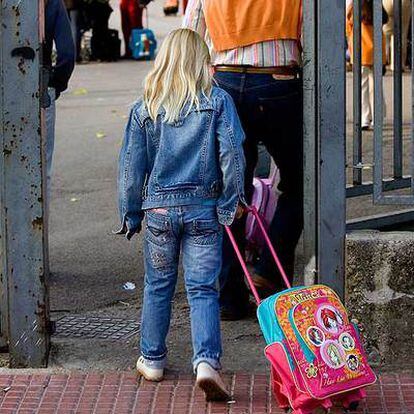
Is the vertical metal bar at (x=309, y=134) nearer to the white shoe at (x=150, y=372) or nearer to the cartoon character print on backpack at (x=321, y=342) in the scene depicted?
the cartoon character print on backpack at (x=321, y=342)

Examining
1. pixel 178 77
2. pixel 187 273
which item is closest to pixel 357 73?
pixel 178 77

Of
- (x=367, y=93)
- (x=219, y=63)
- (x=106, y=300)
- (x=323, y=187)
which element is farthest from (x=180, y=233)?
(x=367, y=93)

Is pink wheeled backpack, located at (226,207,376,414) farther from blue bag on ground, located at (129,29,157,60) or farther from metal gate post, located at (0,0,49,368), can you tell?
blue bag on ground, located at (129,29,157,60)

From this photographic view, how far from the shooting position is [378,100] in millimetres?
5496

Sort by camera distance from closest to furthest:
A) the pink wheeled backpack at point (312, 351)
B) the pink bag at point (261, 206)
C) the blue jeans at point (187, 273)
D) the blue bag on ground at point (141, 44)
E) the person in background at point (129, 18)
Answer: the pink wheeled backpack at point (312, 351) → the blue jeans at point (187, 273) → the pink bag at point (261, 206) → the blue bag on ground at point (141, 44) → the person in background at point (129, 18)

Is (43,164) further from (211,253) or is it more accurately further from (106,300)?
(106,300)

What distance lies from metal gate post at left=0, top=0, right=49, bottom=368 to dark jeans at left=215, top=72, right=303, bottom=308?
3.43ft

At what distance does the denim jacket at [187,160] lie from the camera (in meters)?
5.20

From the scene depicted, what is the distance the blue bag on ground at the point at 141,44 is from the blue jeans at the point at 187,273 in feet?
47.5

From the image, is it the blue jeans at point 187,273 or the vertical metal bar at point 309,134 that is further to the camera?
the vertical metal bar at point 309,134

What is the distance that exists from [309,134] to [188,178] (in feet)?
2.16

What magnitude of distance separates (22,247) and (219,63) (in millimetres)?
1369

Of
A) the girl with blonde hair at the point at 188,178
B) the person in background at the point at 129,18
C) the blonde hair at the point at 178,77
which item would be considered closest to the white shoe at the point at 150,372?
the girl with blonde hair at the point at 188,178

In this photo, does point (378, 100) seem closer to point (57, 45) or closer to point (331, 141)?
point (331, 141)
